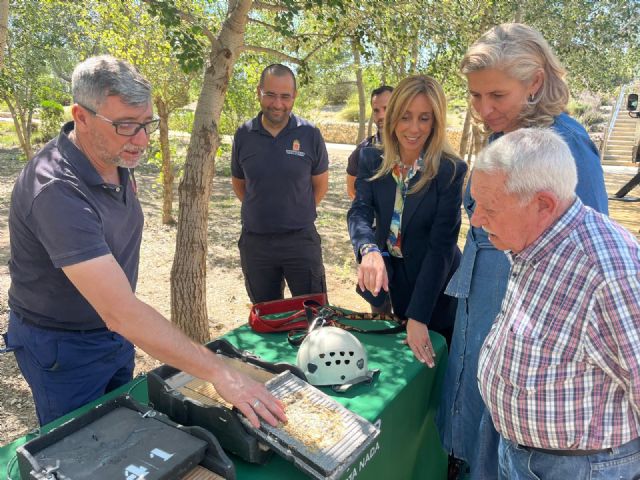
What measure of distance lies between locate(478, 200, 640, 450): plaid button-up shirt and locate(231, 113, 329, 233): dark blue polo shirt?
96.2 inches

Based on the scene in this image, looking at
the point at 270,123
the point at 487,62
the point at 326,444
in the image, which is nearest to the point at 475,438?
the point at 326,444

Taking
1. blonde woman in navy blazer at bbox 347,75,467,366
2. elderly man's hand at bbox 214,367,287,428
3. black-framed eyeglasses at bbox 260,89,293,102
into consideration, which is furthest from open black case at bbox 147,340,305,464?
black-framed eyeglasses at bbox 260,89,293,102

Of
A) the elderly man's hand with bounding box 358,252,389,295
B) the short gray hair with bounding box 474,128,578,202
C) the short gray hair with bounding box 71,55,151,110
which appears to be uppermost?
the short gray hair with bounding box 71,55,151,110

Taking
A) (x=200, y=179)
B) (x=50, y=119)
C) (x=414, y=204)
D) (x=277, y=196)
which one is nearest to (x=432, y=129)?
(x=414, y=204)

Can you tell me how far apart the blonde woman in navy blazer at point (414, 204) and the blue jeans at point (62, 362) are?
3.73 feet

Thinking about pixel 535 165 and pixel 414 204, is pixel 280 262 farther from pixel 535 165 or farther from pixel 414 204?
pixel 535 165

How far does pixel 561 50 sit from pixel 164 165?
757 cm

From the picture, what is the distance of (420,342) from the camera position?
96.3 inches

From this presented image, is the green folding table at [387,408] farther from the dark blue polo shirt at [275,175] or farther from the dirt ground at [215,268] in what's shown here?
the dirt ground at [215,268]

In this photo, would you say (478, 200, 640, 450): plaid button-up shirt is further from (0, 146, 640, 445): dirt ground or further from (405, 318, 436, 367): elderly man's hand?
(0, 146, 640, 445): dirt ground

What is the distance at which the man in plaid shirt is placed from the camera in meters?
1.36

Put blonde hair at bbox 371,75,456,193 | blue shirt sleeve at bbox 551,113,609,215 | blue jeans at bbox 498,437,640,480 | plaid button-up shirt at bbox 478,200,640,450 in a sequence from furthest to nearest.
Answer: blonde hair at bbox 371,75,456,193 < blue shirt sleeve at bbox 551,113,609,215 < blue jeans at bbox 498,437,640,480 < plaid button-up shirt at bbox 478,200,640,450

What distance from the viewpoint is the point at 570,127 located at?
1.86 metres

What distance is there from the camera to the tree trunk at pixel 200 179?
13.0 feet
